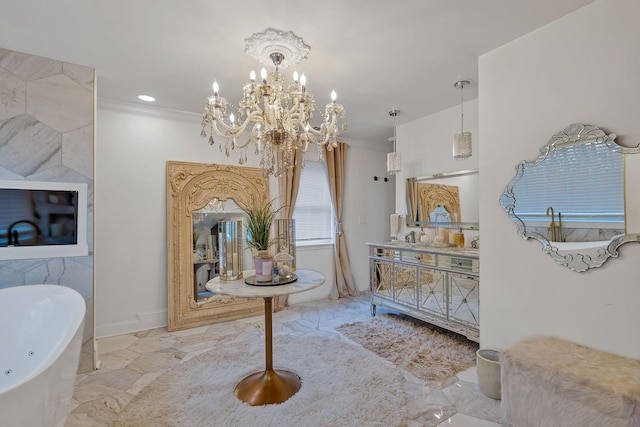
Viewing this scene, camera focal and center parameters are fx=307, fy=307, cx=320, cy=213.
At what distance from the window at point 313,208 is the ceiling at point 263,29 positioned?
5.85 ft

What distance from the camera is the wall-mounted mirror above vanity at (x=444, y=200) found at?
11.0 feet

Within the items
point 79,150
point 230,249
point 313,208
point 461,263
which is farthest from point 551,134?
point 79,150

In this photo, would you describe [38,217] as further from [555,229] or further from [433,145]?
[433,145]

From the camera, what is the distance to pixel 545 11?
1.90 meters

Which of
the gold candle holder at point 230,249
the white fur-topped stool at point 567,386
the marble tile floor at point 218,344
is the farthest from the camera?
the gold candle holder at point 230,249

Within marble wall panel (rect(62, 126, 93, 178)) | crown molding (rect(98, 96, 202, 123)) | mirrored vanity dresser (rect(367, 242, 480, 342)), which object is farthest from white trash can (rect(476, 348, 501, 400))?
crown molding (rect(98, 96, 202, 123))

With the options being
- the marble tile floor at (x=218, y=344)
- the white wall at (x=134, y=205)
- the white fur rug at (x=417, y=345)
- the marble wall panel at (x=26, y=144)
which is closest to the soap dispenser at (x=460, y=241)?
the white fur rug at (x=417, y=345)

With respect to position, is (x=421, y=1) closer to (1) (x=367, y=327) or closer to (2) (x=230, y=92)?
(2) (x=230, y=92)

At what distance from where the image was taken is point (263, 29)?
2.05 metres

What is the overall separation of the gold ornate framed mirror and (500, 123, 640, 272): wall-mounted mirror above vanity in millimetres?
3119

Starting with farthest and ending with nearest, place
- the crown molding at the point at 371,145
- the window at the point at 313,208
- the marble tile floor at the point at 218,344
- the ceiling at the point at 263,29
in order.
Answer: the crown molding at the point at 371,145 → the window at the point at 313,208 → the marble tile floor at the point at 218,344 → the ceiling at the point at 263,29

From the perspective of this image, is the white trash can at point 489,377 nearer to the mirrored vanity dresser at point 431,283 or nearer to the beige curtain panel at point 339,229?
the mirrored vanity dresser at point 431,283

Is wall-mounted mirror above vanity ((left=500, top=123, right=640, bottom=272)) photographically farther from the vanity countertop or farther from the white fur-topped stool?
the vanity countertop

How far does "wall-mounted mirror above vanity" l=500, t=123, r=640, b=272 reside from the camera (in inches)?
69.4
